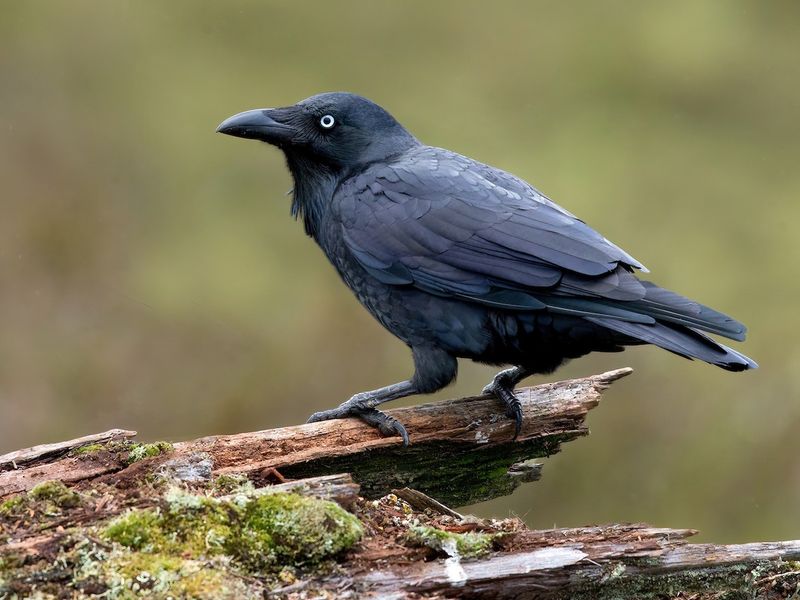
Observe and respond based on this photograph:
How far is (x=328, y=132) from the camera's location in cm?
701

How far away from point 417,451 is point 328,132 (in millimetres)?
2440

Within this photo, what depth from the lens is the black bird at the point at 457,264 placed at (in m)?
5.84

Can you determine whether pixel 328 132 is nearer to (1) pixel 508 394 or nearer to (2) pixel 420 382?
(2) pixel 420 382

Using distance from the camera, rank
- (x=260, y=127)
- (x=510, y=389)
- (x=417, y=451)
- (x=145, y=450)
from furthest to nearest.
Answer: (x=260, y=127) < (x=510, y=389) < (x=417, y=451) < (x=145, y=450)

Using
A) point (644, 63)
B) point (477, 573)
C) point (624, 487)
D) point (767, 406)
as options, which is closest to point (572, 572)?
point (477, 573)

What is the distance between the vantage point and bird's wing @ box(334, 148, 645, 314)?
19.6ft

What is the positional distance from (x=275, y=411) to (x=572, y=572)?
6.01m

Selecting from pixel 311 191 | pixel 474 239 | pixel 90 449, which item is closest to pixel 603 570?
pixel 474 239

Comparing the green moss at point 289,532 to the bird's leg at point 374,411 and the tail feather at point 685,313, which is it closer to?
the bird's leg at point 374,411

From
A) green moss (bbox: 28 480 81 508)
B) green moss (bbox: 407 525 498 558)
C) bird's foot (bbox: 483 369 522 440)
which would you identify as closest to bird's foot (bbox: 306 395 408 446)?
bird's foot (bbox: 483 369 522 440)

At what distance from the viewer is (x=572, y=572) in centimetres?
443

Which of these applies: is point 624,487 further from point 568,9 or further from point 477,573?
Answer: point 568,9

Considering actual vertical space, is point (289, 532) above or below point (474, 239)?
below

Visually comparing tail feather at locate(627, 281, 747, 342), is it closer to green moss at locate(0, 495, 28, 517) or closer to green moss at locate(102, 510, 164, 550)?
green moss at locate(102, 510, 164, 550)
